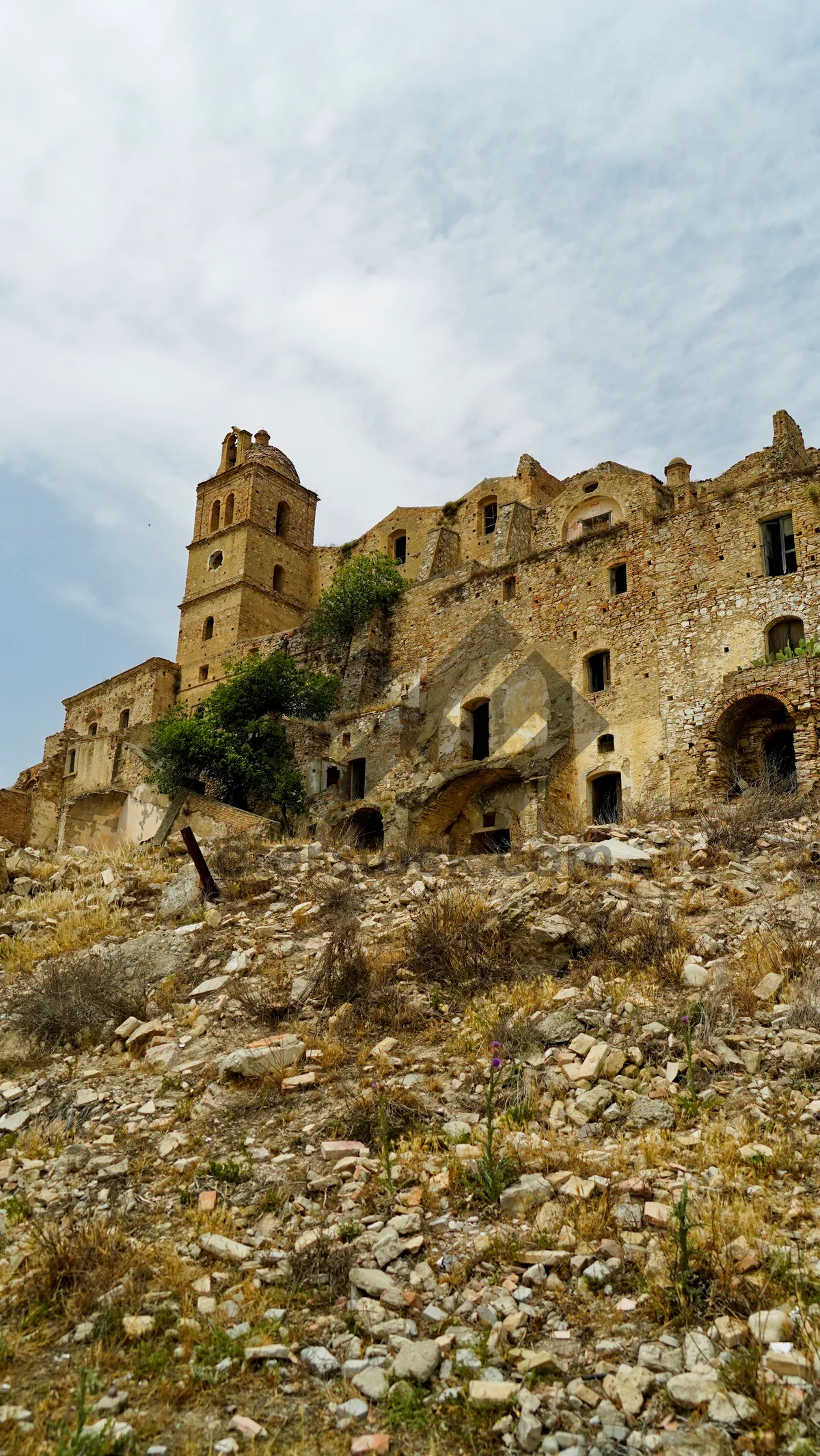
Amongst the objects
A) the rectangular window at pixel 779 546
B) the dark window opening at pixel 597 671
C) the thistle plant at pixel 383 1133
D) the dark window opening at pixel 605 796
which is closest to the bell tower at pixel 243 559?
the dark window opening at pixel 597 671

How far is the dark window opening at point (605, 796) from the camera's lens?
2081 centimetres

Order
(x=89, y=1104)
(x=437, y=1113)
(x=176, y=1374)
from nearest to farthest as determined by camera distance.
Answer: (x=176, y=1374) → (x=437, y=1113) → (x=89, y=1104)

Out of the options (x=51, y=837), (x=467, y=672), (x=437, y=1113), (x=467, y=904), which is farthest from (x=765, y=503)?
(x=51, y=837)

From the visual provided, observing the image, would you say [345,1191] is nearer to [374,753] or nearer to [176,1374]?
[176,1374]

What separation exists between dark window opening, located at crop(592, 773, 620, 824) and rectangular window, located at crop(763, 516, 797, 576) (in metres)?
5.07

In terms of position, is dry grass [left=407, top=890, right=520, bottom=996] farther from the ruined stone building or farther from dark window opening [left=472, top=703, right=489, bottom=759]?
dark window opening [left=472, top=703, right=489, bottom=759]

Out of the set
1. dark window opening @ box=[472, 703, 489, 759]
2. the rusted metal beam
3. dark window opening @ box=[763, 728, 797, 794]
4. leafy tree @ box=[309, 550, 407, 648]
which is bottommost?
the rusted metal beam

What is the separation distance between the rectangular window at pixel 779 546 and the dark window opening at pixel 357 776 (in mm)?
10756

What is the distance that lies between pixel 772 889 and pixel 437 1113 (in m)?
4.79

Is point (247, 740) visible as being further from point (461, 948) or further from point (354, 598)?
point (461, 948)

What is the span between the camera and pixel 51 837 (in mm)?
31344

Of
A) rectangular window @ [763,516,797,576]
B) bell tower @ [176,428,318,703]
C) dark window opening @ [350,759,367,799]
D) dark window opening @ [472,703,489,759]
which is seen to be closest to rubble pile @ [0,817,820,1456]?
rectangular window @ [763,516,797,576]

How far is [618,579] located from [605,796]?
497 cm

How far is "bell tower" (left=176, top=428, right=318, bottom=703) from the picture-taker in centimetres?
3766
